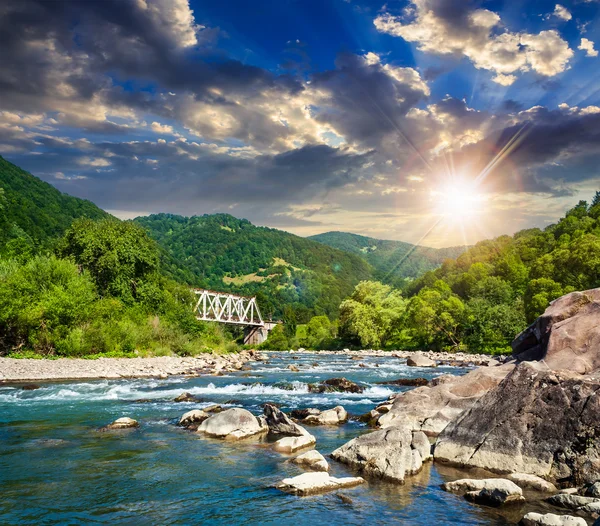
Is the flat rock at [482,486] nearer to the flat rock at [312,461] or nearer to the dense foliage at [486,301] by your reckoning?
the flat rock at [312,461]

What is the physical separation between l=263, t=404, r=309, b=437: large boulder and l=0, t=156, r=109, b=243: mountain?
289ft

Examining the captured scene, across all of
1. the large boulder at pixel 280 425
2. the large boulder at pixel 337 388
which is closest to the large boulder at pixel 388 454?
the large boulder at pixel 280 425

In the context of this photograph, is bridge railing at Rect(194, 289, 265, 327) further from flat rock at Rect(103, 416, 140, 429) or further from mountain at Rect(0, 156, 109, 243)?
flat rock at Rect(103, 416, 140, 429)

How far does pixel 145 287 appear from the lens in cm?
5528

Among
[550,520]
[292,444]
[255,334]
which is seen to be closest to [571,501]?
[550,520]

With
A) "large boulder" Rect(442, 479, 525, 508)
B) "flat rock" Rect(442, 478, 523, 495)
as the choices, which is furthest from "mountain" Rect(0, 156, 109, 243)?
"large boulder" Rect(442, 479, 525, 508)

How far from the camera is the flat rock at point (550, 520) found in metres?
7.96

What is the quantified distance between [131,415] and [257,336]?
332 feet

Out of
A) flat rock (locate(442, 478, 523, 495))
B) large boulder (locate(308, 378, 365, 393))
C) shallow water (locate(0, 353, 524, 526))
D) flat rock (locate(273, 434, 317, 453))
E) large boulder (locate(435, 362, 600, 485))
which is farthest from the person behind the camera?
large boulder (locate(308, 378, 365, 393))

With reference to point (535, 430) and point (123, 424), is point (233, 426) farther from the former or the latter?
point (535, 430)

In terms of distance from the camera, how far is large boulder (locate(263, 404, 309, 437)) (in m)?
16.1

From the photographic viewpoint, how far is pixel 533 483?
34.7 feet

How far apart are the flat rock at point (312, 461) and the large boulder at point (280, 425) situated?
9.18 feet

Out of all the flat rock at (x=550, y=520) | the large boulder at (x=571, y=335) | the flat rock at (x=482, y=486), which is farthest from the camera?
the large boulder at (x=571, y=335)
